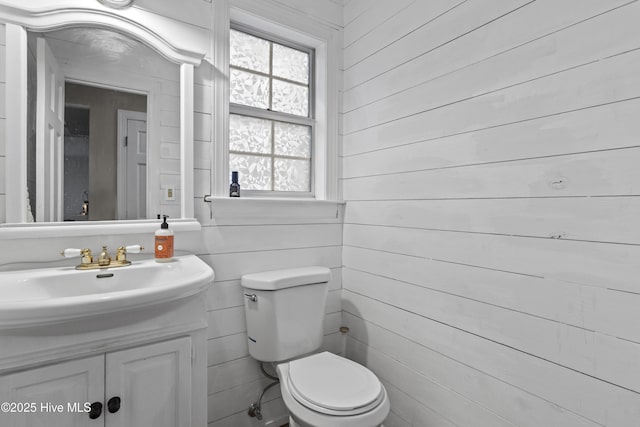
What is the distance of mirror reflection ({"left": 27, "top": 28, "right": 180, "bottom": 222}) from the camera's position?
1.18 m

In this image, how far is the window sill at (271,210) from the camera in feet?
4.99

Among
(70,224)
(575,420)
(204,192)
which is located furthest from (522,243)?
(70,224)

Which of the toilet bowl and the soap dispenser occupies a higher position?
the soap dispenser

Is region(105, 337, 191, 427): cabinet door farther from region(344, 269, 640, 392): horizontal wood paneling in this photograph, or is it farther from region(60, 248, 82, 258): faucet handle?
region(344, 269, 640, 392): horizontal wood paneling

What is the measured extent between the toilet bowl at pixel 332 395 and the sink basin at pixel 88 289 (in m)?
0.57

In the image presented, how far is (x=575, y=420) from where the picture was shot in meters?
0.95

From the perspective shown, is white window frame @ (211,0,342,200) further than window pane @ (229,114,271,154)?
No

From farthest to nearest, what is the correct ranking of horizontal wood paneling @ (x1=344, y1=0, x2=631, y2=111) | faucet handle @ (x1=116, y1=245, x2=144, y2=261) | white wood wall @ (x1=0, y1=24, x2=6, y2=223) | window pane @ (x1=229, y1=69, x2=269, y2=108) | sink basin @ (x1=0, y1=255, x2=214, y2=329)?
window pane @ (x1=229, y1=69, x2=269, y2=108)
faucet handle @ (x1=116, y1=245, x2=144, y2=261)
white wood wall @ (x1=0, y1=24, x2=6, y2=223)
horizontal wood paneling @ (x1=344, y1=0, x2=631, y2=111)
sink basin @ (x1=0, y1=255, x2=214, y2=329)

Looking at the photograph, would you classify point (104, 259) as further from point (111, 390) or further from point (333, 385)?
point (333, 385)

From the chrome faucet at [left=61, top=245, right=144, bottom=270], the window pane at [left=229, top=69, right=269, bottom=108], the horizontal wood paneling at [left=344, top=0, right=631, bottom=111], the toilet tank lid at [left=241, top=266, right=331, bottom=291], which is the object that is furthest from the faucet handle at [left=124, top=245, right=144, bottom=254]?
the horizontal wood paneling at [left=344, top=0, right=631, bottom=111]

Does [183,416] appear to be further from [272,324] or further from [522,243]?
[522,243]

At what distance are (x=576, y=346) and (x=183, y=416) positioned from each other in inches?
49.5

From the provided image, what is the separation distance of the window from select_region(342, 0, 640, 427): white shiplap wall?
394 millimetres

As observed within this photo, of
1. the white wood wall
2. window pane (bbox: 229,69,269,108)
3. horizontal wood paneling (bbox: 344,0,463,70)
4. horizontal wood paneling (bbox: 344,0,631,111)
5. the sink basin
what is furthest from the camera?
window pane (bbox: 229,69,269,108)
